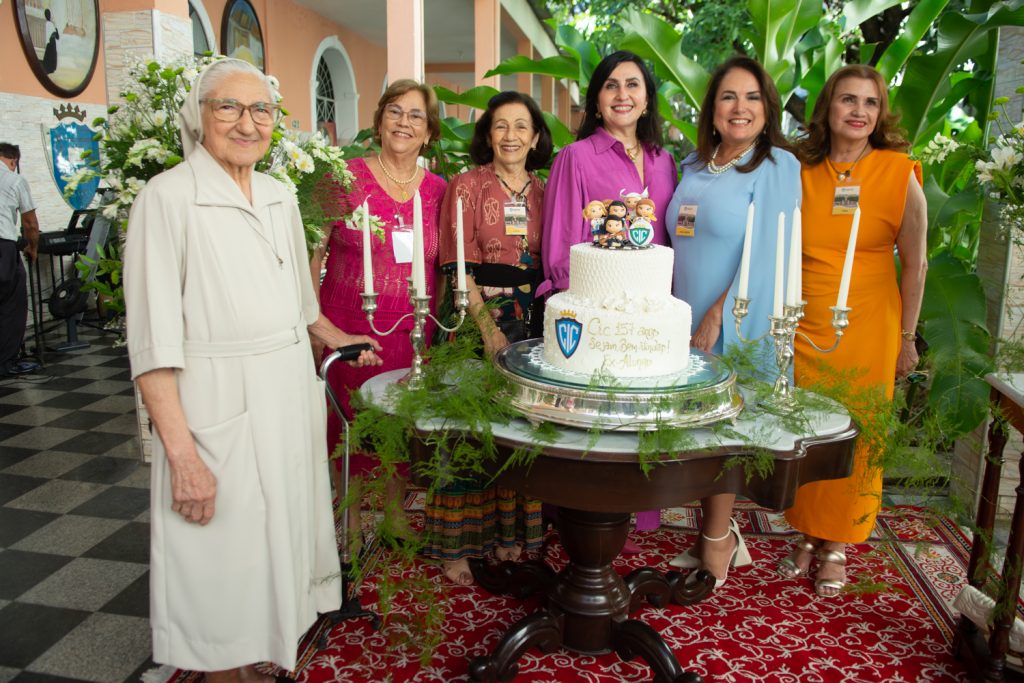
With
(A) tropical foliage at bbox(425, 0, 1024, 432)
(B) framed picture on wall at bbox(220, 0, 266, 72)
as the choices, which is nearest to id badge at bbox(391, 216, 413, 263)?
(A) tropical foliage at bbox(425, 0, 1024, 432)

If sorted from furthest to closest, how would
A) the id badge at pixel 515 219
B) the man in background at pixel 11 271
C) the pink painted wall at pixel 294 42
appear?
the pink painted wall at pixel 294 42, the man in background at pixel 11 271, the id badge at pixel 515 219

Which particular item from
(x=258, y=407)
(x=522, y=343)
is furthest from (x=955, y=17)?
(x=258, y=407)

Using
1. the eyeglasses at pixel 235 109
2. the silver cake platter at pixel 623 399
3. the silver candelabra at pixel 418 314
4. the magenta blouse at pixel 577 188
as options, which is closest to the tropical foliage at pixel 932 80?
the magenta blouse at pixel 577 188

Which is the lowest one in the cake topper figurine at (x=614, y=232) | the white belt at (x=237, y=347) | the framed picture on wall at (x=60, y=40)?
the white belt at (x=237, y=347)

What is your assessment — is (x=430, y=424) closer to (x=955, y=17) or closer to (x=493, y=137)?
(x=493, y=137)

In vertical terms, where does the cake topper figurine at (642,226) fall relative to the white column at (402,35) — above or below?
below

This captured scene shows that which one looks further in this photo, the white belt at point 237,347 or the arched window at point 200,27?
the arched window at point 200,27

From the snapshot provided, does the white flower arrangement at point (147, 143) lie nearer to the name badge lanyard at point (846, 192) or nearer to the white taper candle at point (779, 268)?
the white taper candle at point (779, 268)

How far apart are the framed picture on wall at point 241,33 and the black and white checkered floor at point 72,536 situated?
14.1ft

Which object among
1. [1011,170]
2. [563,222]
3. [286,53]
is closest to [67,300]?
[286,53]

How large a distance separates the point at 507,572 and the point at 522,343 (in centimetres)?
93

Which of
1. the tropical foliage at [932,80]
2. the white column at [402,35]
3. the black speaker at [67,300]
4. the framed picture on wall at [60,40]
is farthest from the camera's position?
the framed picture on wall at [60,40]

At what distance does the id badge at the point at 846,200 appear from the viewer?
111 inches

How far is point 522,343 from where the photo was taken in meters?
2.64
